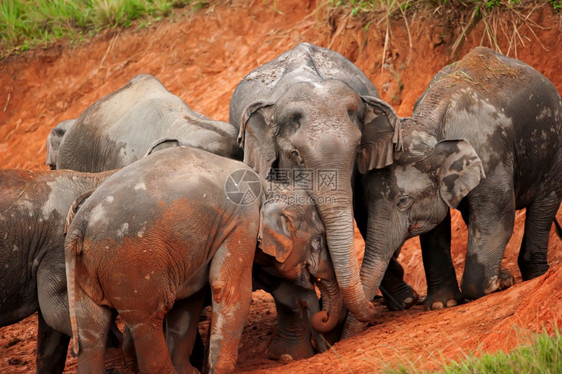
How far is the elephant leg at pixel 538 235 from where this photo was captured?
9305mm

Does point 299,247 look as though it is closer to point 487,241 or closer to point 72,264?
point 72,264

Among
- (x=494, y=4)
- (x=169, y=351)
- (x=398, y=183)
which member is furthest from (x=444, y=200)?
(x=494, y=4)

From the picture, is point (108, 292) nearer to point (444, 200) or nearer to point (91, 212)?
point (91, 212)

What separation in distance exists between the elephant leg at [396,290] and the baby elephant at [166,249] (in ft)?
6.22

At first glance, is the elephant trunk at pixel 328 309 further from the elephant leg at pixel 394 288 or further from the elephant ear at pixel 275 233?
the elephant leg at pixel 394 288

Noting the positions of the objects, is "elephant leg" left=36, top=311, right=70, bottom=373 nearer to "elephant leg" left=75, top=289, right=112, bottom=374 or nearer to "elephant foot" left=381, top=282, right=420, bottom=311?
"elephant leg" left=75, top=289, right=112, bottom=374

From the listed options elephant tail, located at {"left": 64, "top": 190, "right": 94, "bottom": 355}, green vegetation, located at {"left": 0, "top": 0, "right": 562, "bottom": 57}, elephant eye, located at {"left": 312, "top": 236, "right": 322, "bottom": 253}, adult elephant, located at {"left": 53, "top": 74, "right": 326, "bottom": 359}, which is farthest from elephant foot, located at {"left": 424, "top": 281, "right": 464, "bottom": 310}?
green vegetation, located at {"left": 0, "top": 0, "right": 562, "bottom": 57}

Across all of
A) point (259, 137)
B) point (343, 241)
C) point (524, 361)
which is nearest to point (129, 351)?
point (343, 241)

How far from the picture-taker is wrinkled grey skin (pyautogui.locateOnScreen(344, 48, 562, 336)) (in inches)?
319

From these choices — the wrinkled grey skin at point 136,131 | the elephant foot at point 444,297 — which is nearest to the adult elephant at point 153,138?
the wrinkled grey skin at point 136,131

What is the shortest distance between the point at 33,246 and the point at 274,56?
6322mm

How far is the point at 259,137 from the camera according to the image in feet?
26.7

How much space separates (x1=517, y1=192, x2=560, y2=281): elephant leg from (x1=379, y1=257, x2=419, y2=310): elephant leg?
3.71 feet

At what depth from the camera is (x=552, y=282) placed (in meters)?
6.35
